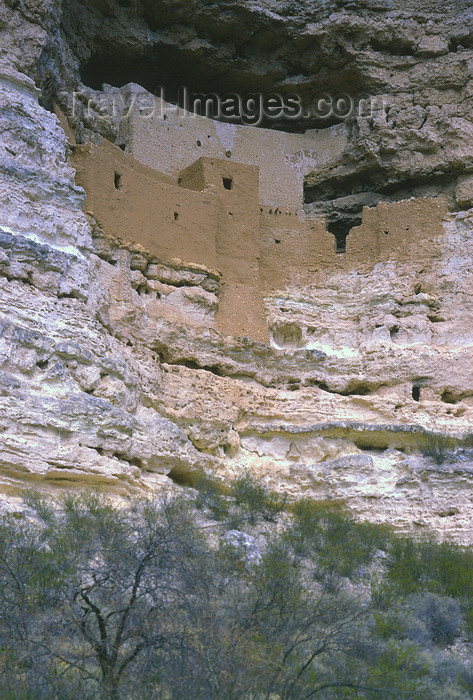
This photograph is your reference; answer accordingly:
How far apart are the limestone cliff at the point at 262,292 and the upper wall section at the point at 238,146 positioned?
1.22 ft

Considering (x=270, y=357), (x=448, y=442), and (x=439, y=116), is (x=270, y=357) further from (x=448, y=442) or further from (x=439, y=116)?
(x=439, y=116)

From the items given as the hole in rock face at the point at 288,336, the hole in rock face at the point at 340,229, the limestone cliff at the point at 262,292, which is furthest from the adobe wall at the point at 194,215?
the hole in rock face at the point at 340,229

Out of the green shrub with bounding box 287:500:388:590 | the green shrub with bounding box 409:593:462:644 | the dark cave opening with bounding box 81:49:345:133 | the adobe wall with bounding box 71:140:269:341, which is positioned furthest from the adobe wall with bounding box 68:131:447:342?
the green shrub with bounding box 409:593:462:644

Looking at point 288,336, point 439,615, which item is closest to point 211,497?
point 439,615

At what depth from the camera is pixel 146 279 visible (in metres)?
16.0

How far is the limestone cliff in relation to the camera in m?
12.8

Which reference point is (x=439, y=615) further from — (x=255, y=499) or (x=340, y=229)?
(x=340, y=229)

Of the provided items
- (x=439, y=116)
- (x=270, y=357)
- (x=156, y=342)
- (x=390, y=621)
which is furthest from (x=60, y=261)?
(x=439, y=116)

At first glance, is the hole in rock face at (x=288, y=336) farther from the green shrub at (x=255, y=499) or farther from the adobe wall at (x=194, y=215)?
the green shrub at (x=255, y=499)

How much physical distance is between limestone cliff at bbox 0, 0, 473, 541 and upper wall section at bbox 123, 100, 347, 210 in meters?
0.37

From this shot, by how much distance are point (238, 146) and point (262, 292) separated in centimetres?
412

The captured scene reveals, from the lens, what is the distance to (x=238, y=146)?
2019 centimetres

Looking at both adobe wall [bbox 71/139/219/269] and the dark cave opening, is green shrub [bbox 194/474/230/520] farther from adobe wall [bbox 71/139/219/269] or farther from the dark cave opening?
the dark cave opening

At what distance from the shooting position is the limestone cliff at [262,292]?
41.9ft
